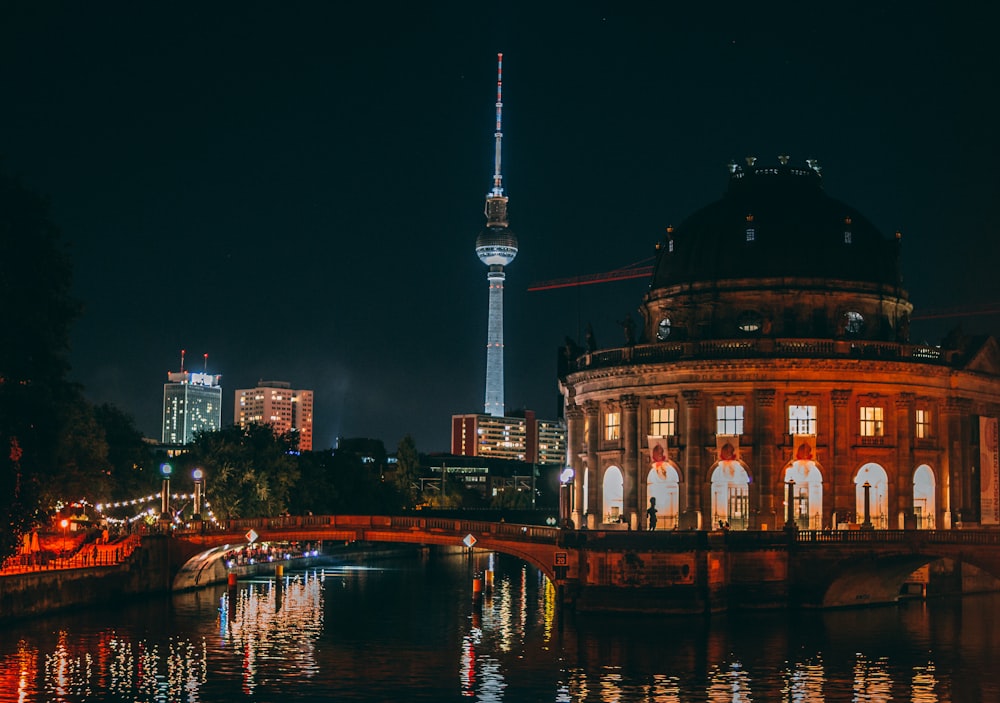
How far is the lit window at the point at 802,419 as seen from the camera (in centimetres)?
12825

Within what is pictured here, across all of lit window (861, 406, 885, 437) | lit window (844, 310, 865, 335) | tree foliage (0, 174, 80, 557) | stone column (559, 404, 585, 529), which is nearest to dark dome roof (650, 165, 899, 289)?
lit window (844, 310, 865, 335)

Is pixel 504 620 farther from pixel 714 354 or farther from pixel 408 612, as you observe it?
pixel 714 354

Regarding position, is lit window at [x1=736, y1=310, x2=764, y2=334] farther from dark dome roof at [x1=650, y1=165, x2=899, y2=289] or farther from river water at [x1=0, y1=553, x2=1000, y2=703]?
river water at [x1=0, y1=553, x2=1000, y2=703]

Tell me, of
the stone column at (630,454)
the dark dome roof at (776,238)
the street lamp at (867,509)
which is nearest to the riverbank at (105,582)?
the stone column at (630,454)

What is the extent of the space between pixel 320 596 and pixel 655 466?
93.9ft

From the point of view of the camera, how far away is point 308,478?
18125 centimetres

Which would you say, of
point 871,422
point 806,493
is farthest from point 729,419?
point 871,422

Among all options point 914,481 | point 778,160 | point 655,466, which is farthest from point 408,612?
point 778,160

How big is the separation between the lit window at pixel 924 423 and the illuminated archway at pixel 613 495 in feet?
79.3

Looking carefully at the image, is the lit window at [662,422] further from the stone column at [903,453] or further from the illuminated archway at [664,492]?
the stone column at [903,453]

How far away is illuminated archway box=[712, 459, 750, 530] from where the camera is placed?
5098 inches

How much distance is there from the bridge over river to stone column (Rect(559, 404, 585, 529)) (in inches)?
939

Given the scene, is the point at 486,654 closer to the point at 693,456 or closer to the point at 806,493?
the point at 693,456

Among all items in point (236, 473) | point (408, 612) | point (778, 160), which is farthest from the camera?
point (236, 473)
